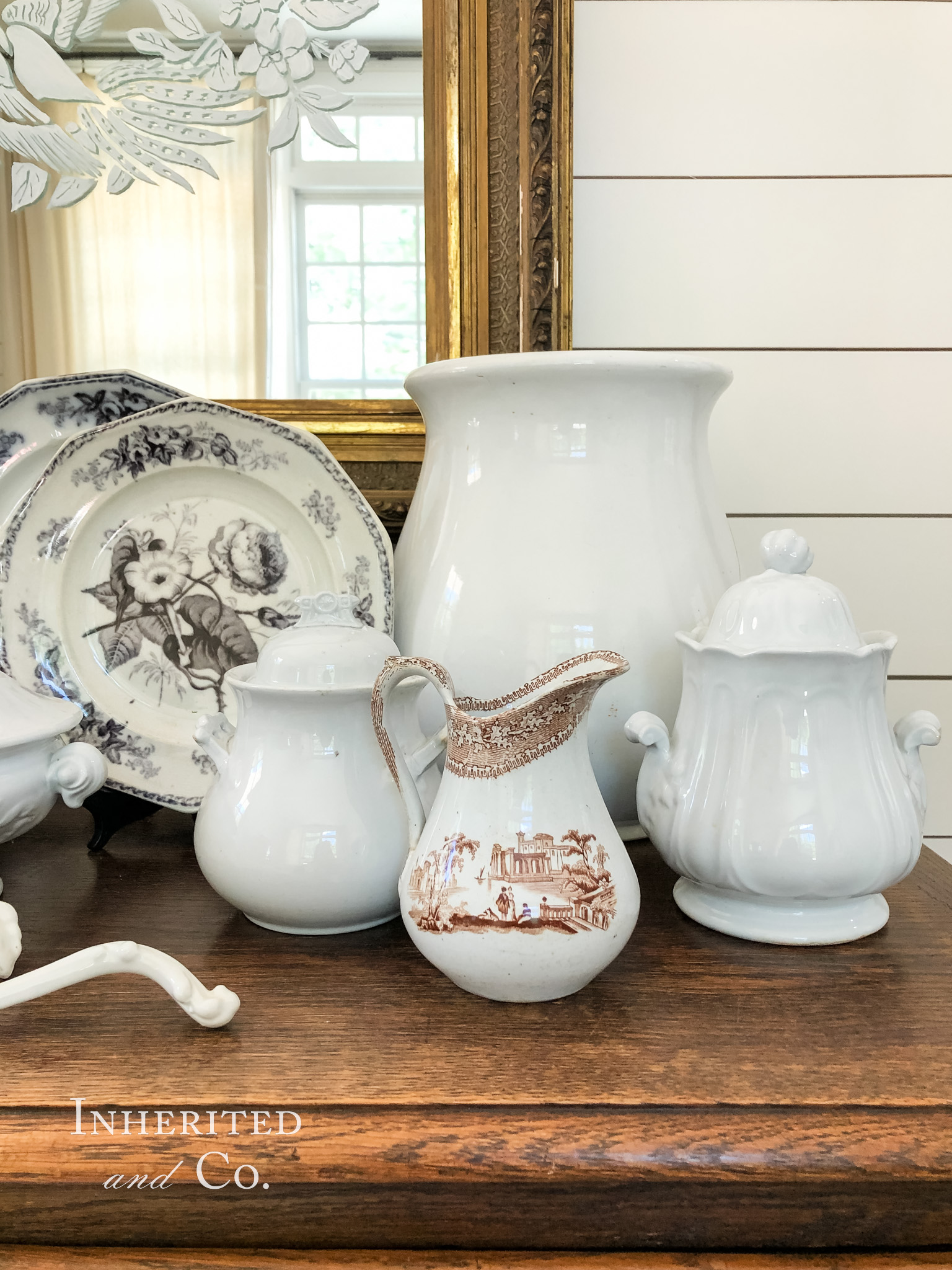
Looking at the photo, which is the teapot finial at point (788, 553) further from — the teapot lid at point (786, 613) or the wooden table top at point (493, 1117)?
the wooden table top at point (493, 1117)

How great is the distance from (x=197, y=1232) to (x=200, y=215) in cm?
73

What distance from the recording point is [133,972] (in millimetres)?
447

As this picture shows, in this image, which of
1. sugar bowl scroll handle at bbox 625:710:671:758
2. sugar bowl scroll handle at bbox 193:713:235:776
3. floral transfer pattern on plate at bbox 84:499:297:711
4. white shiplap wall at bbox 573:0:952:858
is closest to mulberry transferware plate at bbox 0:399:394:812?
floral transfer pattern on plate at bbox 84:499:297:711

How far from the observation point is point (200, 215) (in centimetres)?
79

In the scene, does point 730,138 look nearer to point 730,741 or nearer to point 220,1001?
point 730,741

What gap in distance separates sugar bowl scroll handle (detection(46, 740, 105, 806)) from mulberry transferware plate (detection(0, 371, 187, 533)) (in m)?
0.28

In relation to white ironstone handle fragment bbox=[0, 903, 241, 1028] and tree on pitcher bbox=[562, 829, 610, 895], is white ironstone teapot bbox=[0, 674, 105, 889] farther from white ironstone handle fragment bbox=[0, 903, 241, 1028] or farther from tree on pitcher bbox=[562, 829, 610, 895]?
tree on pitcher bbox=[562, 829, 610, 895]

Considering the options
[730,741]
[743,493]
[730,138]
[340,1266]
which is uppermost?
[730,138]

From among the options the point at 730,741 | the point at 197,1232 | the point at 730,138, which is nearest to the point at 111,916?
the point at 197,1232

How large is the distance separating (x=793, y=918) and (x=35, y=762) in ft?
1.47

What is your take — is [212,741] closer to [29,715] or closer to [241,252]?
[29,715]

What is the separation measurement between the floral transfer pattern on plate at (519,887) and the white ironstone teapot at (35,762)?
0.79ft

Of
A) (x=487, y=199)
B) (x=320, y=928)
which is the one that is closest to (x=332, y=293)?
(x=487, y=199)

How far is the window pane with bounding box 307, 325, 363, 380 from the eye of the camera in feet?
2.64
